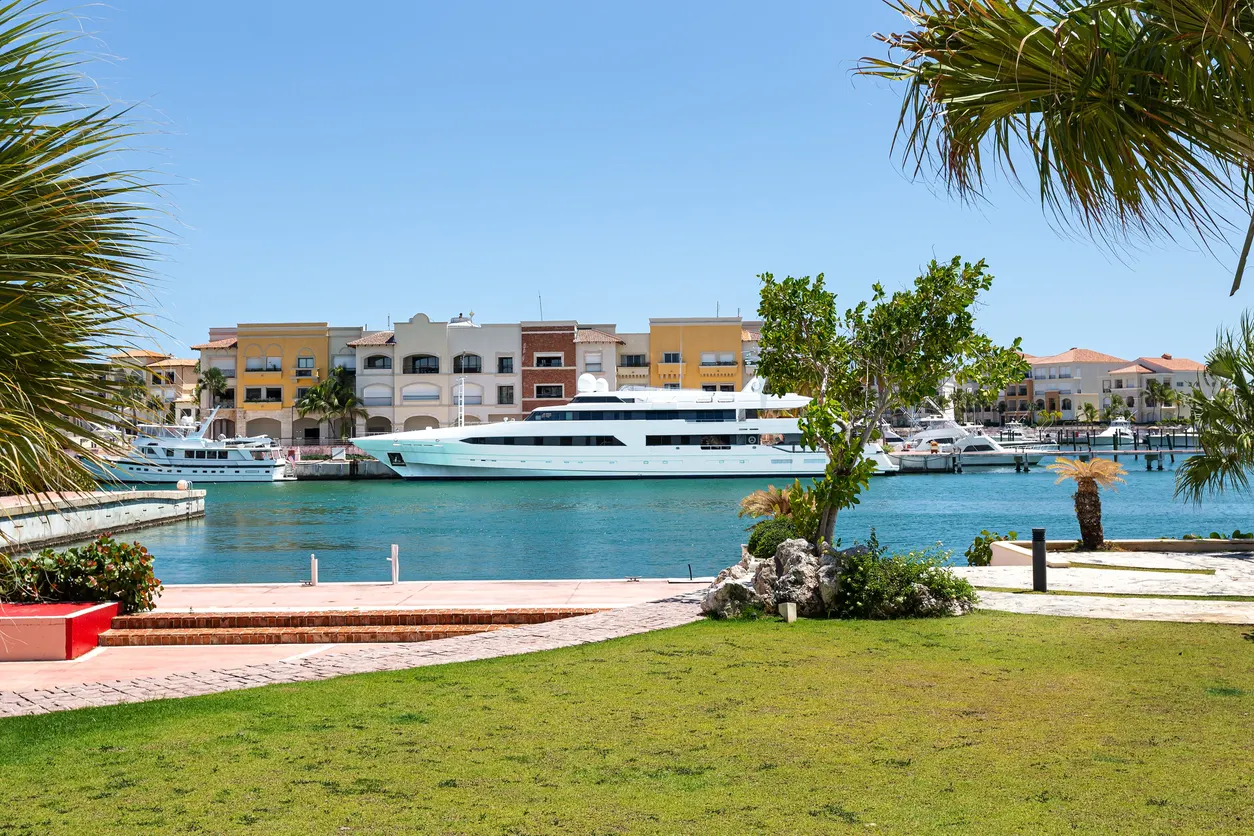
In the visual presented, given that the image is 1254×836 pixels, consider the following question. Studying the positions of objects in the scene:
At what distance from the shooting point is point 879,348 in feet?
44.8

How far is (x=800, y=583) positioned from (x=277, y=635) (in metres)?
5.25

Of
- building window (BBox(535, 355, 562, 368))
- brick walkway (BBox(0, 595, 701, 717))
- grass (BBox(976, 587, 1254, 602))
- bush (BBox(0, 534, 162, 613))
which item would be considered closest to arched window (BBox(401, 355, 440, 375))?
building window (BBox(535, 355, 562, 368))

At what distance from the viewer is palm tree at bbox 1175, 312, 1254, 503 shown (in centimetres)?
1427

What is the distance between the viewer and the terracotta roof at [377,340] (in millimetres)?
71188

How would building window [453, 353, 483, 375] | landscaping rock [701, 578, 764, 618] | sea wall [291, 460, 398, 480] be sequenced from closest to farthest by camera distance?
landscaping rock [701, 578, 764, 618], sea wall [291, 460, 398, 480], building window [453, 353, 483, 375]

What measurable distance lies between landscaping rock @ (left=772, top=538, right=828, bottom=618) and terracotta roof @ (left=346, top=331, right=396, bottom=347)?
63254mm

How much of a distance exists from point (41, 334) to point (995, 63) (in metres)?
3.95

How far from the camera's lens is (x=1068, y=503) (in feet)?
149

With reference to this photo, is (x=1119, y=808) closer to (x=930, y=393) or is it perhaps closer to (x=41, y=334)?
(x=41, y=334)

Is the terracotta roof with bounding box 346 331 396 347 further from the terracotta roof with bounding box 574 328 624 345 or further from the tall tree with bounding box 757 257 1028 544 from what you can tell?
the tall tree with bounding box 757 257 1028 544

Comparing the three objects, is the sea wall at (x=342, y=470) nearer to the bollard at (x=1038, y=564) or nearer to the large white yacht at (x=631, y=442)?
the large white yacht at (x=631, y=442)

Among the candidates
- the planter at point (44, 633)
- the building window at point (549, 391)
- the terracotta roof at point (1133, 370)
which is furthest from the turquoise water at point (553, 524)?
the terracotta roof at point (1133, 370)

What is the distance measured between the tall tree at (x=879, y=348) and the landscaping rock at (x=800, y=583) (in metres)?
1.91

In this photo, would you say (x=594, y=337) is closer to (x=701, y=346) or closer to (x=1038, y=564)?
(x=701, y=346)
